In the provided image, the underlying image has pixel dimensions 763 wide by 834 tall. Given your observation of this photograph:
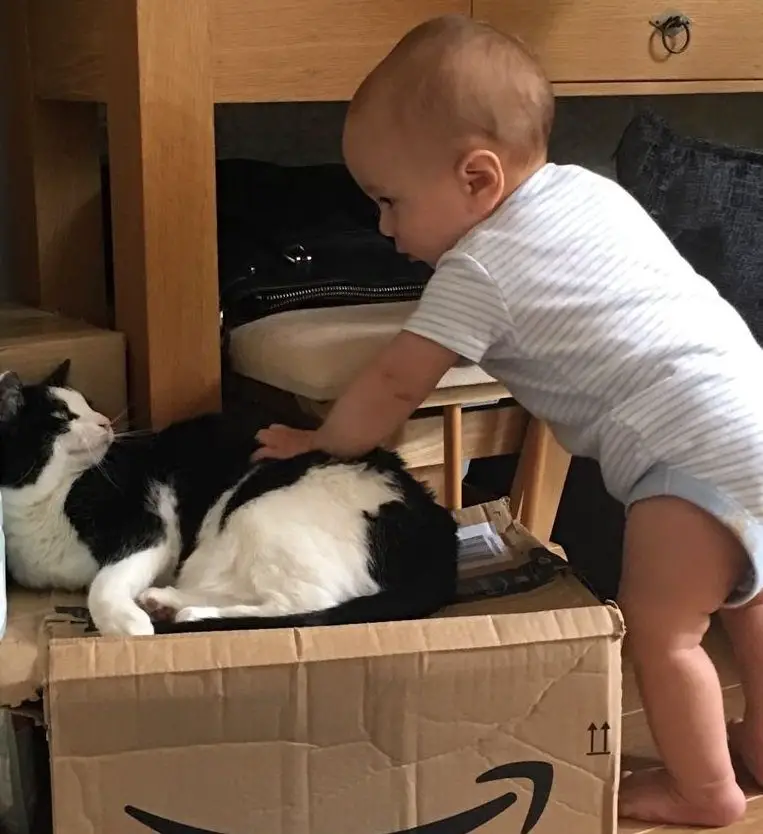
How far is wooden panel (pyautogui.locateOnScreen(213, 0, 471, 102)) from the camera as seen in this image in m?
1.17

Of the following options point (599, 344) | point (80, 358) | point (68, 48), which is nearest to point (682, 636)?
point (599, 344)

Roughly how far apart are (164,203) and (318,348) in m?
0.22

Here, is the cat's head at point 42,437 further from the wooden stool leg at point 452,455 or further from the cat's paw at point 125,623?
the wooden stool leg at point 452,455

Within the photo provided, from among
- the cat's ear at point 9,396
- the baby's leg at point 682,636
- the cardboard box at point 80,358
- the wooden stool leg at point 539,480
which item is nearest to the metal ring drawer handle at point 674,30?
the wooden stool leg at point 539,480

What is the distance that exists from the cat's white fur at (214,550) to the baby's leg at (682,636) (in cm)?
26

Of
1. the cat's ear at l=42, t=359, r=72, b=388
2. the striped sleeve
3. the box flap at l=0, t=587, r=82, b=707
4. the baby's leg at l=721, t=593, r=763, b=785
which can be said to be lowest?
the baby's leg at l=721, t=593, r=763, b=785

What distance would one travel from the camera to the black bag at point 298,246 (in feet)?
4.46

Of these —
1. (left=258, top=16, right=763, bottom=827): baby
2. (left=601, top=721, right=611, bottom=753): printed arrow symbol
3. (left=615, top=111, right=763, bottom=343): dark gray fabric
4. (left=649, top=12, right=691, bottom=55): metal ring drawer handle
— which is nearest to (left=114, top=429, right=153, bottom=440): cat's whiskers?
(left=258, top=16, right=763, bottom=827): baby

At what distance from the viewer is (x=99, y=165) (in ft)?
4.85

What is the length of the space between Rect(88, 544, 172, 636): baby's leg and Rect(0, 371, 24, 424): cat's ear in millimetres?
184

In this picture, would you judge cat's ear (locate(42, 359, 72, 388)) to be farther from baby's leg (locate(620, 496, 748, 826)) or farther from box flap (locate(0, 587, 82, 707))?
baby's leg (locate(620, 496, 748, 826))

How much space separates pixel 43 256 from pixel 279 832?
87 cm

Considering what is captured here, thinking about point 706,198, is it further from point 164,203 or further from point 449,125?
point 164,203

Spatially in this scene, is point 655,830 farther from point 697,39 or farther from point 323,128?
point 323,128
